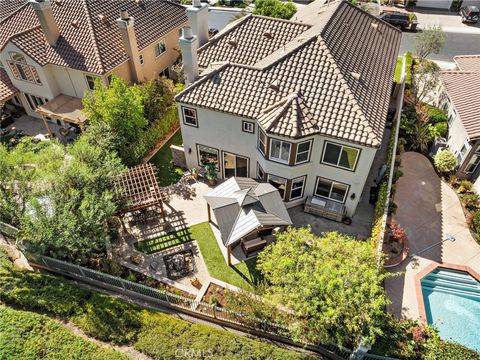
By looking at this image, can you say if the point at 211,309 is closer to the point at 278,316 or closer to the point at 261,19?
the point at 278,316

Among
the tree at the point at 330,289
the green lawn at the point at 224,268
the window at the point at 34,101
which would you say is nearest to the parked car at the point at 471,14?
the tree at the point at 330,289

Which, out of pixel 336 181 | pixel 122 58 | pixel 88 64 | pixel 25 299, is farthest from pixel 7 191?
pixel 336 181

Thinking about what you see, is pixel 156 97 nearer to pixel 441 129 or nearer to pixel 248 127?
pixel 248 127

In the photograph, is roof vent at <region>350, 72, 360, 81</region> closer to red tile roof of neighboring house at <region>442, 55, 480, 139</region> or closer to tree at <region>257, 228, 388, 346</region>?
red tile roof of neighboring house at <region>442, 55, 480, 139</region>

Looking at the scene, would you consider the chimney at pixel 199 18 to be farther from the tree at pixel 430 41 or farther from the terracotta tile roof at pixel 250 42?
the tree at pixel 430 41

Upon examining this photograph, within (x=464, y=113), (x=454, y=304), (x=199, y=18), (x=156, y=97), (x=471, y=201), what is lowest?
(x=454, y=304)

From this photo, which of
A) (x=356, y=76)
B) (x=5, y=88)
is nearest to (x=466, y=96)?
(x=356, y=76)
